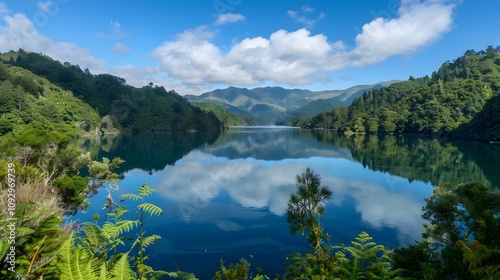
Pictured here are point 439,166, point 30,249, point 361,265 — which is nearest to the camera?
point 30,249

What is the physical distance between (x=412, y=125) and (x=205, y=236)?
604 ft

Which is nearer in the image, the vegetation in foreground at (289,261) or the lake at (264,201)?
the vegetation in foreground at (289,261)

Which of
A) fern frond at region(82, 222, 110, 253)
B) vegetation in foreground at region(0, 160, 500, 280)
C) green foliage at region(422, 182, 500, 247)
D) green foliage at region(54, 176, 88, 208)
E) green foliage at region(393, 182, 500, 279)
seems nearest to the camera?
vegetation in foreground at region(0, 160, 500, 280)

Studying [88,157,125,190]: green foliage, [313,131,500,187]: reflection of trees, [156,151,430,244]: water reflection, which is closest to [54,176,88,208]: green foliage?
[88,157,125,190]: green foliage

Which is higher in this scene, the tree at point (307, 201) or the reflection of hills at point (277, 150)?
the tree at point (307, 201)

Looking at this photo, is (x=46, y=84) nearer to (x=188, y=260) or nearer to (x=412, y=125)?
(x=188, y=260)

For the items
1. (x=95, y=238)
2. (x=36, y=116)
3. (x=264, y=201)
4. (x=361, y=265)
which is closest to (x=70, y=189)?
(x=264, y=201)

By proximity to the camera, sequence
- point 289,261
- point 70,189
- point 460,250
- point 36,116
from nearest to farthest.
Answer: point 460,250, point 289,261, point 70,189, point 36,116

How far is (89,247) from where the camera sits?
6.95 m

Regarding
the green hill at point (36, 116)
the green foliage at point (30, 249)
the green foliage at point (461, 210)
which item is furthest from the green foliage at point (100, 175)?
the green foliage at point (461, 210)

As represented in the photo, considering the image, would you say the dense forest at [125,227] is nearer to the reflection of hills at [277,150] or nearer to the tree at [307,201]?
the tree at [307,201]

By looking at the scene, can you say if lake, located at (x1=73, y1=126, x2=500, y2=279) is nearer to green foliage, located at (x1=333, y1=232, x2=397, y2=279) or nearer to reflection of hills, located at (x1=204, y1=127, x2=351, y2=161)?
green foliage, located at (x1=333, y1=232, x2=397, y2=279)

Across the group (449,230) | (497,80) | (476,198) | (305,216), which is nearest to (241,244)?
(305,216)

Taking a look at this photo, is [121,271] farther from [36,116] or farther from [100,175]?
[36,116]
